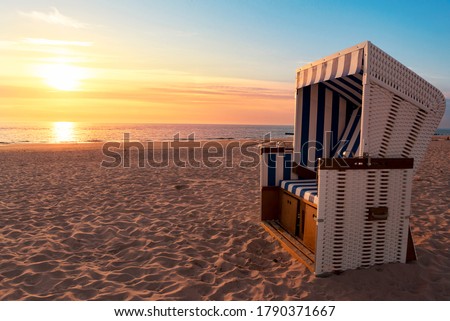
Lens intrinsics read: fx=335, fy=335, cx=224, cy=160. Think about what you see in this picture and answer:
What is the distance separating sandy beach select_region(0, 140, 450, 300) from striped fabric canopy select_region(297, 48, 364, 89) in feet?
7.15

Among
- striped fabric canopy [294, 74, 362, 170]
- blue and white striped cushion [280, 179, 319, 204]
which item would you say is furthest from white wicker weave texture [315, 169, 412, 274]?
striped fabric canopy [294, 74, 362, 170]

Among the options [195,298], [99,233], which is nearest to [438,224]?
[195,298]

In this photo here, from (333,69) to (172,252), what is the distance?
300 cm

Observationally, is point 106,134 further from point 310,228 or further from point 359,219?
point 359,219

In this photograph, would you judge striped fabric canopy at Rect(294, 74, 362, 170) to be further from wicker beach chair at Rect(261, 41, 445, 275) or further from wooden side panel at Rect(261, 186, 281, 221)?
wicker beach chair at Rect(261, 41, 445, 275)

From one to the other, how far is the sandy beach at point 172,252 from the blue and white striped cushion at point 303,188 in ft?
2.54

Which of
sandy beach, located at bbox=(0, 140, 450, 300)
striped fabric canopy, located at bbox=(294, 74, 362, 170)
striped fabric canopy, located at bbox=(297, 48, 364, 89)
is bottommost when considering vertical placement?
sandy beach, located at bbox=(0, 140, 450, 300)

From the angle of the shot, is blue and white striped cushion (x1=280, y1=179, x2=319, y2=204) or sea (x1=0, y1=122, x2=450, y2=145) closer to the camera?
blue and white striped cushion (x1=280, y1=179, x2=319, y2=204)

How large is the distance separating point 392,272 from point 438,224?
2.24 metres

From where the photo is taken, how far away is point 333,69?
12.9ft

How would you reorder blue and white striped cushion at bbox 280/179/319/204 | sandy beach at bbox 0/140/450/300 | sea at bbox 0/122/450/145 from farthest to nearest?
1. sea at bbox 0/122/450/145
2. blue and white striped cushion at bbox 280/179/319/204
3. sandy beach at bbox 0/140/450/300

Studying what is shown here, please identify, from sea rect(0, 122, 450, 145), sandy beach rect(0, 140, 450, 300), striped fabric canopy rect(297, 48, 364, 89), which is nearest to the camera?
sandy beach rect(0, 140, 450, 300)

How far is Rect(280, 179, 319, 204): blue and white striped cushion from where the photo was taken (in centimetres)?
404

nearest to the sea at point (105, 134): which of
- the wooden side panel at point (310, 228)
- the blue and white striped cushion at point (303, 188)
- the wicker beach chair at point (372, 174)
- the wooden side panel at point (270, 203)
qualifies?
the wooden side panel at point (270, 203)
